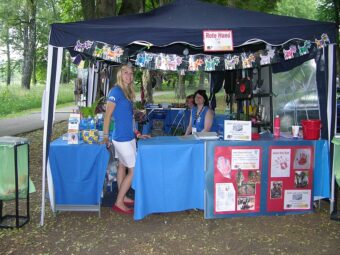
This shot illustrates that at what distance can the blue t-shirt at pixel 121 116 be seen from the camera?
4008 mm

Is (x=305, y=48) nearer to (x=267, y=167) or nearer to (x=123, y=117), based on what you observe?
(x=267, y=167)

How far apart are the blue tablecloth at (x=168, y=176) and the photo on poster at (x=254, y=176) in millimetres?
533

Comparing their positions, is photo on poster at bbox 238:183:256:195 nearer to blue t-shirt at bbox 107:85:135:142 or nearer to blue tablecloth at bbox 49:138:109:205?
blue t-shirt at bbox 107:85:135:142

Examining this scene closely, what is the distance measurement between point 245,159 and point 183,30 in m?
1.54

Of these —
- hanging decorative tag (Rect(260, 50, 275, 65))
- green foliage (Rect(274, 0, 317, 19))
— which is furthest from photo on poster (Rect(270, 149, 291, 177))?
green foliage (Rect(274, 0, 317, 19))

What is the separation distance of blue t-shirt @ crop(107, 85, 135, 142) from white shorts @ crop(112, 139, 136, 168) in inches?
2.1

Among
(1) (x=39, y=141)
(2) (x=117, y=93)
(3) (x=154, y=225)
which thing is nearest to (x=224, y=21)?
(2) (x=117, y=93)

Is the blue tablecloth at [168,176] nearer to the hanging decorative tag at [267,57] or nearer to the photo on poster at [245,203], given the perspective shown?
the photo on poster at [245,203]

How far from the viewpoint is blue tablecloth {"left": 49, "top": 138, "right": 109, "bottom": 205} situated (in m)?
4.18

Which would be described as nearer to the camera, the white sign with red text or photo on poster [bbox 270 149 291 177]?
the white sign with red text

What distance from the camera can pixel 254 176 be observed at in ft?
13.5

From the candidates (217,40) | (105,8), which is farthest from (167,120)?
(217,40)

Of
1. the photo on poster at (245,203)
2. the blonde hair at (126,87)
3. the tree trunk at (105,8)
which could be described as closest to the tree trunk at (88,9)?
the tree trunk at (105,8)

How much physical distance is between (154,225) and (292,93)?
2923 mm
